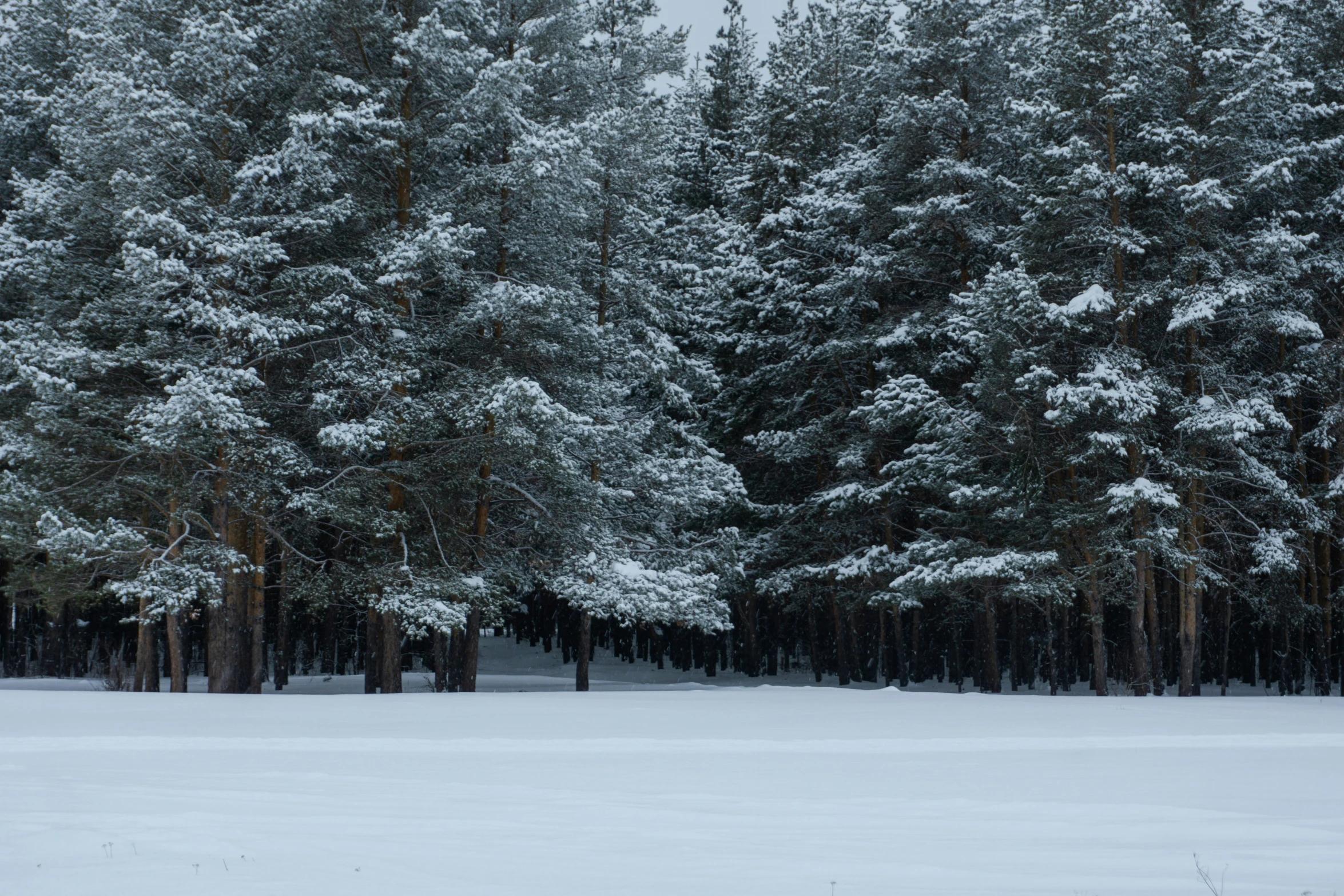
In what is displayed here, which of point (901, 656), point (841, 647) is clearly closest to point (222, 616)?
point (841, 647)

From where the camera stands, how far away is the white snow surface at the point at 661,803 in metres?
5.77

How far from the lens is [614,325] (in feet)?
79.9

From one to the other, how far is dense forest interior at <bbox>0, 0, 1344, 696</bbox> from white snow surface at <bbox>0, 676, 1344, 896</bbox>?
5.93 m

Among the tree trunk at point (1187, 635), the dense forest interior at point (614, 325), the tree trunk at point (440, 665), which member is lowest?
the tree trunk at point (440, 665)

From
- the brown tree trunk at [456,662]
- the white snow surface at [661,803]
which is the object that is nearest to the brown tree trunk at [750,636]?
the brown tree trunk at [456,662]

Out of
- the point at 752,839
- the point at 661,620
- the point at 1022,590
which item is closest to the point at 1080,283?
the point at 1022,590

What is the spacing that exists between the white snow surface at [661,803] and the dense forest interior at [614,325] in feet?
19.5

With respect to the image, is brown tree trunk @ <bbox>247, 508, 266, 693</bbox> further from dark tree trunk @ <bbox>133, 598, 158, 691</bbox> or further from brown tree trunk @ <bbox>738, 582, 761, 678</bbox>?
brown tree trunk @ <bbox>738, 582, 761, 678</bbox>

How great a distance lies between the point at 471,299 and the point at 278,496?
480cm

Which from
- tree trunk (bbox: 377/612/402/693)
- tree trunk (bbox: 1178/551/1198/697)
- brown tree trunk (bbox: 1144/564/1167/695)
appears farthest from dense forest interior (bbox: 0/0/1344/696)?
brown tree trunk (bbox: 1144/564/1167/695)

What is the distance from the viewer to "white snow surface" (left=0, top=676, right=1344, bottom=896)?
5773mm

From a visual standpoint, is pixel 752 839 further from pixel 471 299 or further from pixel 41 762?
pixel 471 299

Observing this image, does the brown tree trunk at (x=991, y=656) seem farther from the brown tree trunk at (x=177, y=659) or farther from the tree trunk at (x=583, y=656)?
the brown tree trunk at (x=177, y=659)

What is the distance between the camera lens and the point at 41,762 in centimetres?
955
